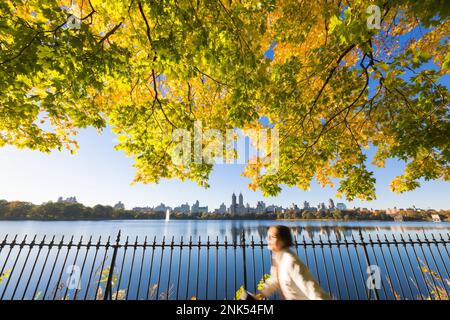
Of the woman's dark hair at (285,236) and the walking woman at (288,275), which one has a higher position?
the woman's dark hair at (285,236)

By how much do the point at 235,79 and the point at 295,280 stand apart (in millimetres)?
4378

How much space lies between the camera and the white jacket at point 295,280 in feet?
7.21

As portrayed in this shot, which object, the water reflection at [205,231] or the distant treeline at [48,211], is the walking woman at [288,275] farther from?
the distant treeline at [48,211]

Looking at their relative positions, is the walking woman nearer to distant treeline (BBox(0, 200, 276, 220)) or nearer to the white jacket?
the white jacket

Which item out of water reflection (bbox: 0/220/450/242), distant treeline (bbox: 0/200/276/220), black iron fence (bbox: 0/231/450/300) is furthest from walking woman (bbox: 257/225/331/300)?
distant treeline (bbox: 0/200/276/220)

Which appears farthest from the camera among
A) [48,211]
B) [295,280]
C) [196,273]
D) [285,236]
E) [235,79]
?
[48,211]

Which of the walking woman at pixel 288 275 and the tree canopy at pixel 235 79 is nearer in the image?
the walking woman at pixel 288 275

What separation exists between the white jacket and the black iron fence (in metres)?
2.48

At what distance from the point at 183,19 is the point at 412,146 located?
6.35 meters

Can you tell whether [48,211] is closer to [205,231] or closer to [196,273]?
[205,231]

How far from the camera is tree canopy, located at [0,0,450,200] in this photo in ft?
11.9

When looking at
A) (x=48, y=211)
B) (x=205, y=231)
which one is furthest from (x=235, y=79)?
(x=48, y=211)

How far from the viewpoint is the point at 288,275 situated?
7.83 ft

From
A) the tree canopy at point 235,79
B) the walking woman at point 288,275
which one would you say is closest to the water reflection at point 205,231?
the tree canopy at point 235,79
